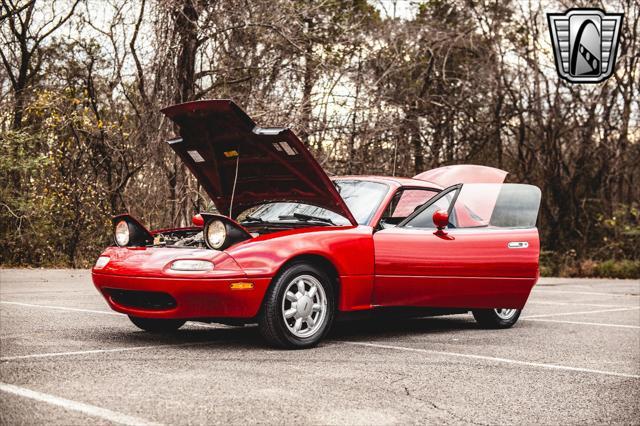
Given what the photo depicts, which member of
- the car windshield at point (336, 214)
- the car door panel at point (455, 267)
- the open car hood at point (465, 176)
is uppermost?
the open car hood at point (465, 176)

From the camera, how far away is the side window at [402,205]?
7293 millimetres

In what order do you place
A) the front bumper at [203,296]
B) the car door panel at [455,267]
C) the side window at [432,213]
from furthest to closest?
the side window at [432,213], the car door panel at [455,267], the front bumper at [203,296]

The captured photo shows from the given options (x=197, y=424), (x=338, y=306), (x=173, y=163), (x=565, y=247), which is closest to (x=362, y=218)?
(x=338, y=306)

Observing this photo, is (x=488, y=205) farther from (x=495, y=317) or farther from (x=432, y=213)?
(x=495, y=317)

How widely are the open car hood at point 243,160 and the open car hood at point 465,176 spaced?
5.21 ft

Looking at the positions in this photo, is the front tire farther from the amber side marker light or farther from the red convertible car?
the amber side marker light

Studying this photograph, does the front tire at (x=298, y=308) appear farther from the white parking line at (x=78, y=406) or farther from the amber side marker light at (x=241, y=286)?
the white parking line at (x=78, y=406)

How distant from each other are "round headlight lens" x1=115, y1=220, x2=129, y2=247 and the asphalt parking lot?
0.78m

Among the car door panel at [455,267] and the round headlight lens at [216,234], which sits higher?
the round headlight lens at [216,234]

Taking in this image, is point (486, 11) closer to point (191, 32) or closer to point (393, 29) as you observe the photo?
point (393, 29)

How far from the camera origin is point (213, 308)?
6.05m

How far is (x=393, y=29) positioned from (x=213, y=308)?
1539 centimetres

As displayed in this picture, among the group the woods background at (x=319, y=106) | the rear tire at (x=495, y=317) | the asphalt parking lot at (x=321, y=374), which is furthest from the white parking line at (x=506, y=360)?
the woods background at (x=319, y=106)

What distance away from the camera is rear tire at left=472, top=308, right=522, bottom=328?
818cm
